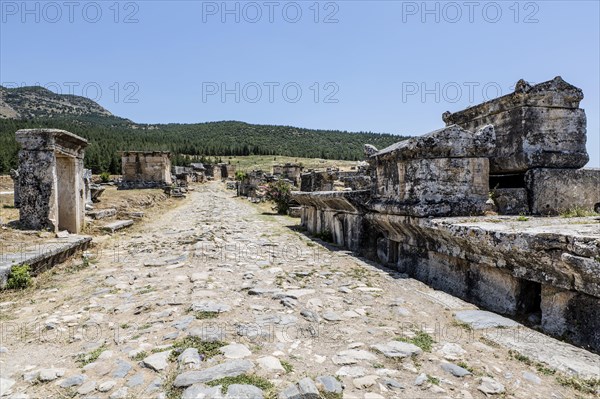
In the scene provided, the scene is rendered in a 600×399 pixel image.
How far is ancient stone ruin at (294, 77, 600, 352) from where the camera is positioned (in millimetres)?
2963

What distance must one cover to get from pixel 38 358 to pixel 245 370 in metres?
1.63

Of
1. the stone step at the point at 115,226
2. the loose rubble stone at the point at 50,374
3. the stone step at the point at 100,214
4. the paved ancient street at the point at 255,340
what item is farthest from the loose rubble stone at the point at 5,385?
the stone step at the point at 100,214

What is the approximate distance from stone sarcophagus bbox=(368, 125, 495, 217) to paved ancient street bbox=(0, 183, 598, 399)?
962 millimetres

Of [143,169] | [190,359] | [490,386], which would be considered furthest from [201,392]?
[143,169]

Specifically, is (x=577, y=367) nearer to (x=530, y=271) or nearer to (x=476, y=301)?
(x=530, y=271)

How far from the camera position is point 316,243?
7.94 metres

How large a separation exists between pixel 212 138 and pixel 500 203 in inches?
4347

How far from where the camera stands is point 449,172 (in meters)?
4.67

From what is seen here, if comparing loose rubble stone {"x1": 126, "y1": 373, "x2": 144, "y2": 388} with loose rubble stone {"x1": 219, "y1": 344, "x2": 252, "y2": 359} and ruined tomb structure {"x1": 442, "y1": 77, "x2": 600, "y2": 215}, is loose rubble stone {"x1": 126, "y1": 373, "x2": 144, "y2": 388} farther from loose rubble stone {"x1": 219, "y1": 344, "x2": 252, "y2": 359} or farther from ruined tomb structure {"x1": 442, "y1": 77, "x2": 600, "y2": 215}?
ruined tomb structure {"x1": 442, "y1": 77, "x2": 600, "y2": 215}

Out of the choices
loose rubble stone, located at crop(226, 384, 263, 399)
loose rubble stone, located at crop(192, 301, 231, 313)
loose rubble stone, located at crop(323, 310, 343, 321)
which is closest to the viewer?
loose rubble stone, located at crop(226, 384, 263, 399)

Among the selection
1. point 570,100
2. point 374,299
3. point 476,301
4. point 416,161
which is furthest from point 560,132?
point 374,299

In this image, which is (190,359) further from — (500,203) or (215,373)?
(500,203)

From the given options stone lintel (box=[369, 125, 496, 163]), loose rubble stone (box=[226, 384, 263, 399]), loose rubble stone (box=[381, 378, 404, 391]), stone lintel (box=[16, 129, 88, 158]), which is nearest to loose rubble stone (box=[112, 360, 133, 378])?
loose rubble stone (box=[226, 384, 263, 399])

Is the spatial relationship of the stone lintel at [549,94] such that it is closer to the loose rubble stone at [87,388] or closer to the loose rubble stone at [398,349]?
the loose rubble stone at [398,349]
